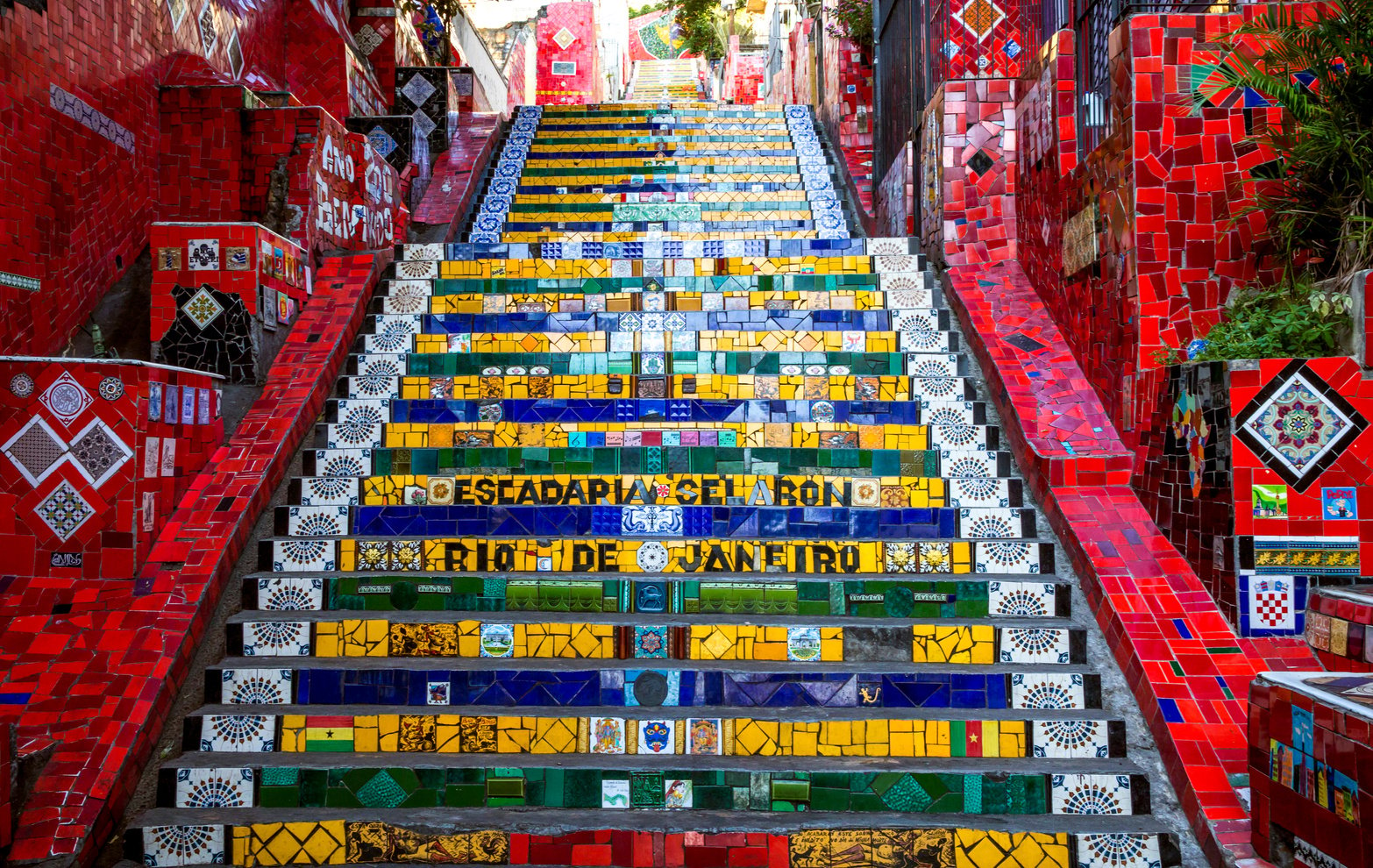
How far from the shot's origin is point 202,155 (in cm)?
557

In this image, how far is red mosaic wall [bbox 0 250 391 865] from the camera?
2637mm

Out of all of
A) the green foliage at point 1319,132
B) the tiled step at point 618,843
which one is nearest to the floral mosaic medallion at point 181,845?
the tiled step at point 618,843

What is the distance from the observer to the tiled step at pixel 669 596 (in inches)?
127

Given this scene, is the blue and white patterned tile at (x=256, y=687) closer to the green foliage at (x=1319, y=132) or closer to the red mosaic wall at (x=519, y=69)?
the green foliage at (x=1319, y=132)

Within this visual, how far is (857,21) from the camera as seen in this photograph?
9.01 m

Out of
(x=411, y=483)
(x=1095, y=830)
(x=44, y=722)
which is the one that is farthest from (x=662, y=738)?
(x=44, y=722)

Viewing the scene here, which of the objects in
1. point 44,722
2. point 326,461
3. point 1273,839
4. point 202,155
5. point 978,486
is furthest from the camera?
point 202,155

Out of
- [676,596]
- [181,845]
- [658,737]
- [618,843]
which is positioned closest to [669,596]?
[676,596]

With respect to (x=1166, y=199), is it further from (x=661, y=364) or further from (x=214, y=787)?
(x=214, y=787)

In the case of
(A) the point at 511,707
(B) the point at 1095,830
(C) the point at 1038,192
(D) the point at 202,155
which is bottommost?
(B) the point at 1095,830

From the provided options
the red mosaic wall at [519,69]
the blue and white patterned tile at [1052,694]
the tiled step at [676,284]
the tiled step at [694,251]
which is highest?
the red mosaic wall at [519,69]

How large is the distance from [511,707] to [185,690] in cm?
107

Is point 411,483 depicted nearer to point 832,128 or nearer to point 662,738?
point 662,738

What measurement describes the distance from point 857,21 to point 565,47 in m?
12.8
